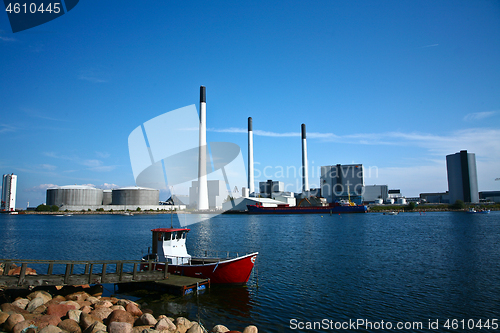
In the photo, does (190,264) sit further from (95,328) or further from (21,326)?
(21,326)

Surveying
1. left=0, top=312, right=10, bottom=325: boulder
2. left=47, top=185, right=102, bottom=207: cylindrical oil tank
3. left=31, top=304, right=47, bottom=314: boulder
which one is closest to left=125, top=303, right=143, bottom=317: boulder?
left=31, top=304, right=47, bottom=314: boulder

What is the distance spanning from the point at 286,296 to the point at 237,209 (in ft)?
493

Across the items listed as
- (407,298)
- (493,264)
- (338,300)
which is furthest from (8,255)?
(493,264)

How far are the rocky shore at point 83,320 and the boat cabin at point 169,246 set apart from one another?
785 cm

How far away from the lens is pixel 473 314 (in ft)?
53.7

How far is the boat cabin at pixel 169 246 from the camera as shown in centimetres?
2361

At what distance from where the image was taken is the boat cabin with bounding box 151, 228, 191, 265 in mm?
23614

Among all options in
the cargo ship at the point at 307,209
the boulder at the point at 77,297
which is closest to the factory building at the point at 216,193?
the cargo ship at the point at 307,209

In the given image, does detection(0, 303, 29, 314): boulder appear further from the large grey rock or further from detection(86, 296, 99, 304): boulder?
detection(86, 296, 99, 304): boulder

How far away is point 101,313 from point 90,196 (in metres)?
193

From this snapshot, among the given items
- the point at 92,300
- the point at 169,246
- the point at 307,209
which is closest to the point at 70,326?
the point at 92,300

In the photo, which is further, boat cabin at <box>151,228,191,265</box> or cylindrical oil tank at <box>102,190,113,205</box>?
cylindrical oil tank at <box>102,190,113,205</box>

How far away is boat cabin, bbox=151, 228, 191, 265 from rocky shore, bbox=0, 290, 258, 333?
7.85 metres

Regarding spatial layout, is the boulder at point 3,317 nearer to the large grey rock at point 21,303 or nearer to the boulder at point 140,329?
the large grey rock at point 21,303
